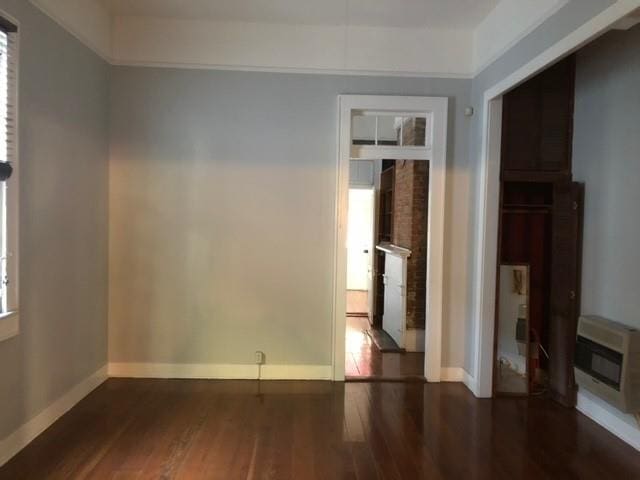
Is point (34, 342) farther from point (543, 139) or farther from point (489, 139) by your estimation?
point (543, 139)

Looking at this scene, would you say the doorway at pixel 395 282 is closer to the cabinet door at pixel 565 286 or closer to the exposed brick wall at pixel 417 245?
the exposed brick wall at pixel 417 245

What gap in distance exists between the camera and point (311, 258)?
13.0 feet

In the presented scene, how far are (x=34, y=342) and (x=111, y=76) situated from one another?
7.68 ft

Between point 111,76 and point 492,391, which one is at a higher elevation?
point 111,76

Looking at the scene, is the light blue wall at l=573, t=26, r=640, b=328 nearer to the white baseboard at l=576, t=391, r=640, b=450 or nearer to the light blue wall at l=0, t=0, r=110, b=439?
the white baseboard at l=576, t=391, r=640, b=450

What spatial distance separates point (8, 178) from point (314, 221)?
2266 mm

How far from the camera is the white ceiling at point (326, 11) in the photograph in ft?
11.4

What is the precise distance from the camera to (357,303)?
7582 millimetres

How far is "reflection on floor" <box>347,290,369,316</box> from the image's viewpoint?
23.6ft

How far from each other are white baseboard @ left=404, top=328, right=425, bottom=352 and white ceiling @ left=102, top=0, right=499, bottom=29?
3202 mm

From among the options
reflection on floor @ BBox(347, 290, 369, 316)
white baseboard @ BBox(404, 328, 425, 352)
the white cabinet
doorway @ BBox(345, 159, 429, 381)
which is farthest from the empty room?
reflection on floor @ BBox(347, 290, 369, 316)

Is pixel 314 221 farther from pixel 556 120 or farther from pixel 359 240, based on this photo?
pixel 359 240

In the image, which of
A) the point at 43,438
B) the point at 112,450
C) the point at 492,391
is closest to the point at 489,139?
the point at 492,391

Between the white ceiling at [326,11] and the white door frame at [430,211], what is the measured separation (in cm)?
64
